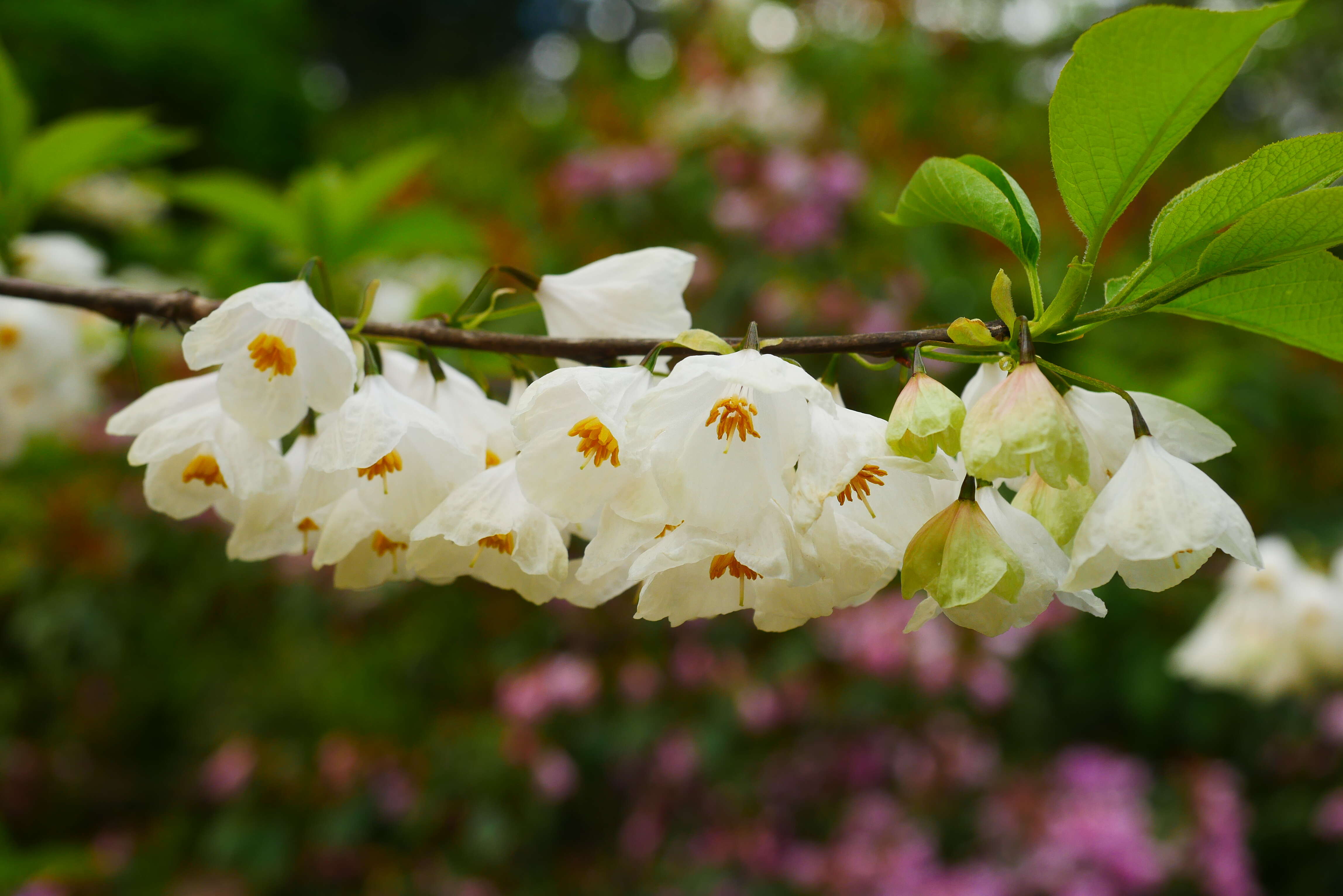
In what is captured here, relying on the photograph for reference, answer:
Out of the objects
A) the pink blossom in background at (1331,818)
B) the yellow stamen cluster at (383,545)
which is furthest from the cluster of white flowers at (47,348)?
the pink blossom in background at (1331,818)

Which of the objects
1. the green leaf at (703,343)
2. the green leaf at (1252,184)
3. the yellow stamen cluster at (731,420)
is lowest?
the yellow stamen cluster at (731,420)

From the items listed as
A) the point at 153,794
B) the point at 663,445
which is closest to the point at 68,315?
the point at 663,445

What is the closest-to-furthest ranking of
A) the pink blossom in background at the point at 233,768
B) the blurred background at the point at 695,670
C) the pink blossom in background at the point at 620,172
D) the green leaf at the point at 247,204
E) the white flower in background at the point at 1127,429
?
the white flower in background at the point at 1127,429 → the green leaf at the point at 247,204 → the blurred background at the point at 695,670 → the pink blossom in background at the point at 233,768 → the pink blossom in background at the point at 620,172

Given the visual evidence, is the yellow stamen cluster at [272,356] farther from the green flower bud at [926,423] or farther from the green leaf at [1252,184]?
the green leaf at [1252,184]

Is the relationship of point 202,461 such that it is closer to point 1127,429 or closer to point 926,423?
Answer: point 926,423

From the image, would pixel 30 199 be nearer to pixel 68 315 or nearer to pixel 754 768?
pixel 68 315

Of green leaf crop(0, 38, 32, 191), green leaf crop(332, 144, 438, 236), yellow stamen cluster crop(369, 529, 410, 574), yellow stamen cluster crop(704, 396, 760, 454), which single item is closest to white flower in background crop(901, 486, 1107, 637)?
yellow stamen cluster crop(704, 396, 760, 454)

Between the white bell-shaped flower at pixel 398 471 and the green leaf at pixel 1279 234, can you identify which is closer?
the green leaf at pixel 1279 234
